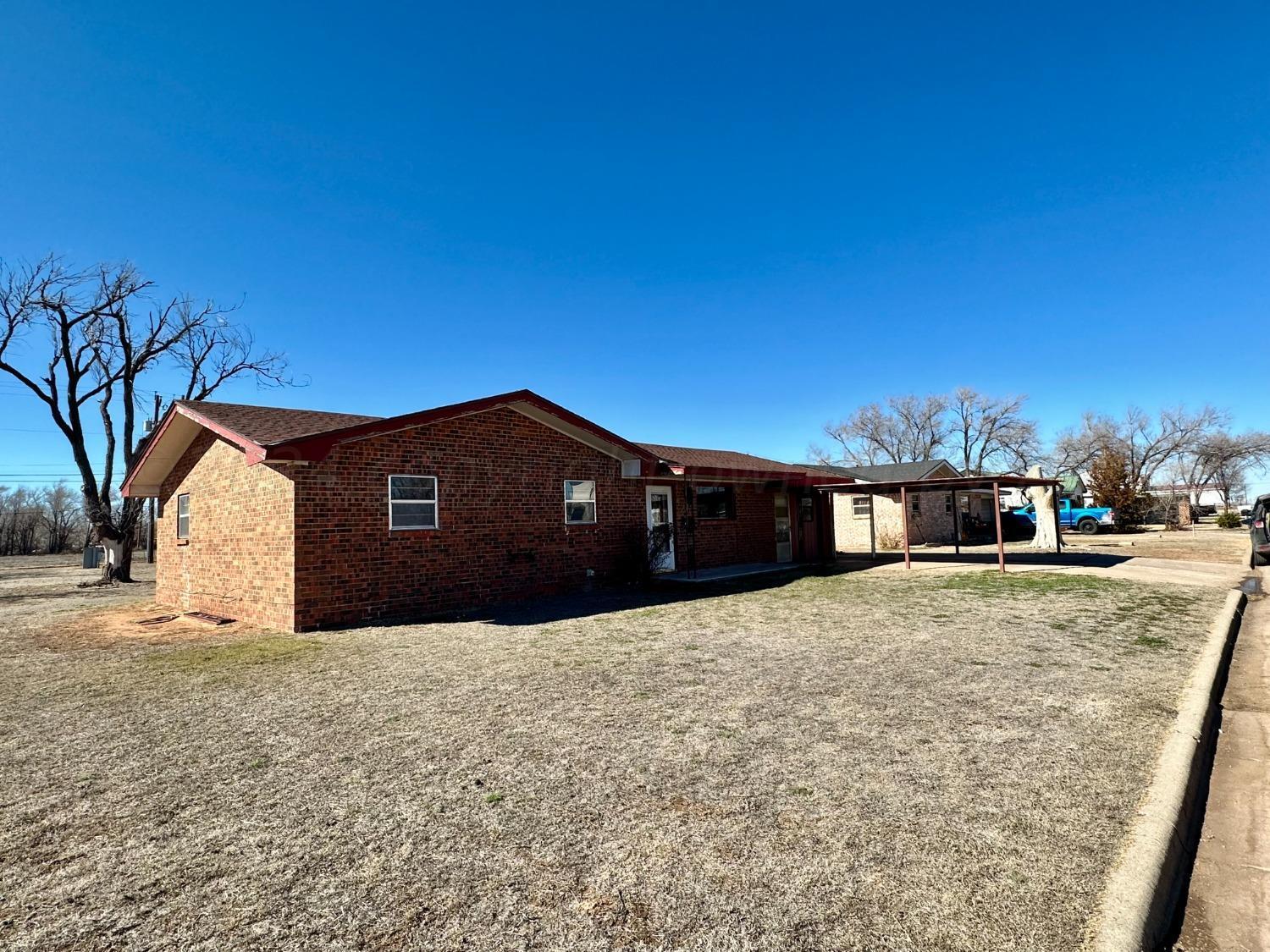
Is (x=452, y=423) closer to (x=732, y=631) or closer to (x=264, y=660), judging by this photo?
(x=264, y=660)

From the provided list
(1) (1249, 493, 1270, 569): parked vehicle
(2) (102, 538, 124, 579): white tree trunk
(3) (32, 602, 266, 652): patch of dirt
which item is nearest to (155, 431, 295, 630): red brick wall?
(3) (32, 602, 266, 652): patch of dirt

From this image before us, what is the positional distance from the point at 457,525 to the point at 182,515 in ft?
21.3

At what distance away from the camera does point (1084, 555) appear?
19.1 m

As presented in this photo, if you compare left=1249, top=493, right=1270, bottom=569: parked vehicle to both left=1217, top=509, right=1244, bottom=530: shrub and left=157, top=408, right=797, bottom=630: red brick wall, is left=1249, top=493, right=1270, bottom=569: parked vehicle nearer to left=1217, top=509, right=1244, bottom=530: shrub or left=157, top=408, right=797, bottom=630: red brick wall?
left=157, top=408, right=797, bottom=630: red brick wall

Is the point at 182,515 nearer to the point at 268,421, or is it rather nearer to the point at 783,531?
the point at 268,421

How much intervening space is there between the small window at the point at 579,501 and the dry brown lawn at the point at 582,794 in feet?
18.3

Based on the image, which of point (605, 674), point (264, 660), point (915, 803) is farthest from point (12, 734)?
point (915, 803)

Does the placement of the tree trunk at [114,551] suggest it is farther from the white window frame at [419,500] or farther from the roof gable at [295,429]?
the white window frame at [419,500]

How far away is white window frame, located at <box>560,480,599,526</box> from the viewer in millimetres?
12789

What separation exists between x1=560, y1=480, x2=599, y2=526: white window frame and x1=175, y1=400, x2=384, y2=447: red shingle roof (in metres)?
3.64

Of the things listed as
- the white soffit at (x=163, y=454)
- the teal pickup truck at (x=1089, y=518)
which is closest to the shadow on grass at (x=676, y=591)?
the white soffit at (x=163, y=454)

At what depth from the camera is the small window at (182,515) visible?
515 inches

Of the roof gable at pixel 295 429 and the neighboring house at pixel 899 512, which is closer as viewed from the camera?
the roof gable at pixel 295 429

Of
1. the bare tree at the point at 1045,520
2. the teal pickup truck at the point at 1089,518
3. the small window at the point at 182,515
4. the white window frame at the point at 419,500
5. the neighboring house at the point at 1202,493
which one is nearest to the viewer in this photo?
the white window frame at the point at 419,500
